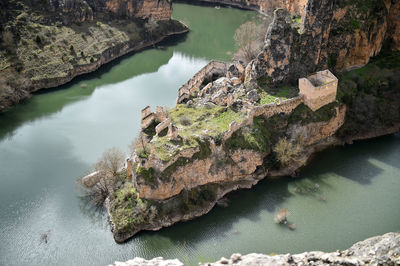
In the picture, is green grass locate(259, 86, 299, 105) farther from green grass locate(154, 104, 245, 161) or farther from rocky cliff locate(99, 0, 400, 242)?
green grass locate(154, 104, 245, 161)

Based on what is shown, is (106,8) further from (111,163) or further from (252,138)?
(252,138)

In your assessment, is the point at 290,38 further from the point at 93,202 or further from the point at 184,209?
the point at 93,202

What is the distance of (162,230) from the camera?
29953 millimetres

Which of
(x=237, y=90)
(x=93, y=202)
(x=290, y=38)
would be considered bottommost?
(x=93, y=202)

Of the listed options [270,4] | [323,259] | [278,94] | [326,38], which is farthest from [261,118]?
[270,4]

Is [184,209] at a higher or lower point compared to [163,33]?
lower

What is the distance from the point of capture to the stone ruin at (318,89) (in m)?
36.9

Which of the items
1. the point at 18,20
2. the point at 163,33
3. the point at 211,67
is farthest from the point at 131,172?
the point at 163,33

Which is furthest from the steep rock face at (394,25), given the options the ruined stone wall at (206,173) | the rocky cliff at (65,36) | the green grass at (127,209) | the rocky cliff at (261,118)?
the rocky cliff at (65,36)

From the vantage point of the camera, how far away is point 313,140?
38.6m

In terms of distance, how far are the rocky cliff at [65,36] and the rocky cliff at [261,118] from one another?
19.6 meters

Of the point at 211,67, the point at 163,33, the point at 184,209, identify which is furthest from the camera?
the point at 163,33

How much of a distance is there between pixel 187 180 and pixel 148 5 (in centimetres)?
4487

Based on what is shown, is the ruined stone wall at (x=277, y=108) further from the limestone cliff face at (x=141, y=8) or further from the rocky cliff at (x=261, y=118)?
the limestone cliff face at (x=141, y=8)
